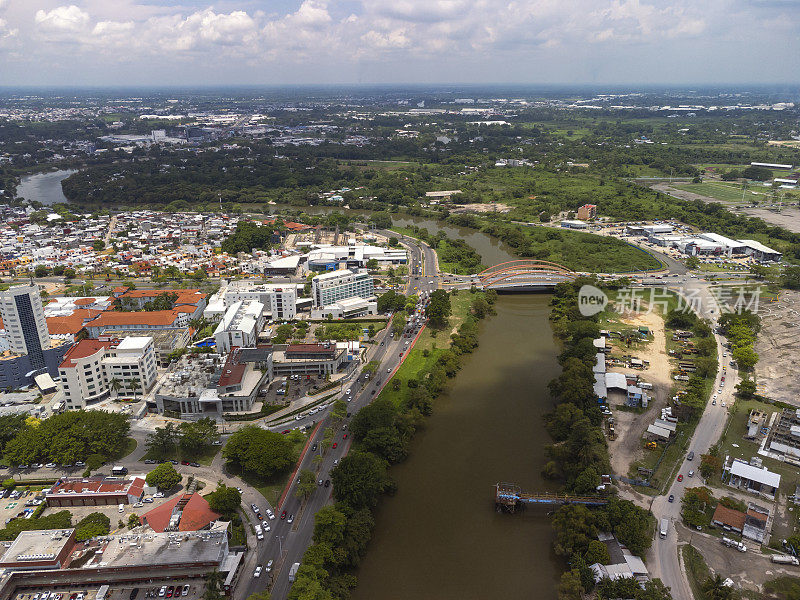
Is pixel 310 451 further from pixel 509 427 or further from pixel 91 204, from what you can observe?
pixel 91 204

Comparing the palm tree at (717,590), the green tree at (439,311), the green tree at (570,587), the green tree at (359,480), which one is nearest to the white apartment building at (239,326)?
the green tree at (439,311)

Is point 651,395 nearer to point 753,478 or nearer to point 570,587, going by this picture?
point 753,478

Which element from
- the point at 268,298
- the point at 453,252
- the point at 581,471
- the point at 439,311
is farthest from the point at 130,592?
the point at 453,252

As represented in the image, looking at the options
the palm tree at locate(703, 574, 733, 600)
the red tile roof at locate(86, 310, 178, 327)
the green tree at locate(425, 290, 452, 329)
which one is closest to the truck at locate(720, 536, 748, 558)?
the palm tree at locate(703, 574, 733, 600)

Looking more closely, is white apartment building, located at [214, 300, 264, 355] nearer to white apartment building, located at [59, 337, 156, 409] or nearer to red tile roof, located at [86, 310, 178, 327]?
red tile roof, located at [86, 310, 178, 327]

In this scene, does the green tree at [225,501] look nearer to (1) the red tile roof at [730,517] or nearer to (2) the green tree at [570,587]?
(2) the green tree at [570,587]
